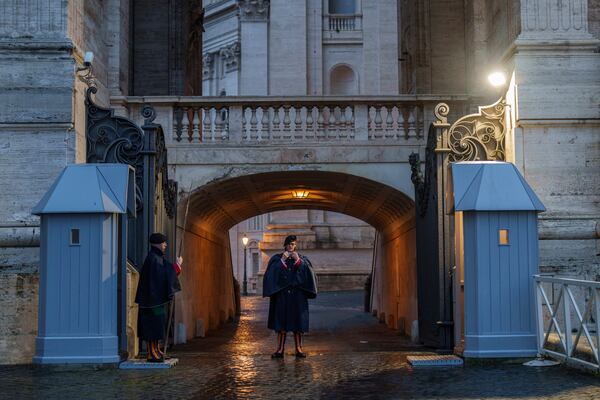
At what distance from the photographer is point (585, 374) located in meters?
9.90

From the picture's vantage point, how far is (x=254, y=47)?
51.0 meters

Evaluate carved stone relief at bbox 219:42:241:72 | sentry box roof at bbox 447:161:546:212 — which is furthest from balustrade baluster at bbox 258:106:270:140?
carved stone relief at bbox 219:42:241:72

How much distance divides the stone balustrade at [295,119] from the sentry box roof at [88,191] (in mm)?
Answer: 6309

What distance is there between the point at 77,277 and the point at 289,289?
3.09 m

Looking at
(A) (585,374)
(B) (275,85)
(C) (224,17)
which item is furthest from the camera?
(C) (224,17)

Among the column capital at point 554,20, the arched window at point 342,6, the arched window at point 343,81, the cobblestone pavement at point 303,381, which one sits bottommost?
the cobblestone pavement at point 303,381

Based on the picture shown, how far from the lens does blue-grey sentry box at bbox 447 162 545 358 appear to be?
11.4m

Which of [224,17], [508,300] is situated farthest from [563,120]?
[224,17]

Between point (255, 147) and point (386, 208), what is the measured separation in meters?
4.33

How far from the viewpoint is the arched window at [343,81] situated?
5191 centimetres

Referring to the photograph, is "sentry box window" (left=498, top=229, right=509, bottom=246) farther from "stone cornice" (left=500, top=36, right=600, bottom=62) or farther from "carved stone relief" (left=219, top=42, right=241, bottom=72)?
"carved stone relief" (left=219, top=42, right=241, bottom=72)

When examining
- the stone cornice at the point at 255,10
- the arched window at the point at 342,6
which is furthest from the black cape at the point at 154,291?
the arched window at the point at 342,6

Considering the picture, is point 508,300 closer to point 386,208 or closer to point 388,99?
point 388,99

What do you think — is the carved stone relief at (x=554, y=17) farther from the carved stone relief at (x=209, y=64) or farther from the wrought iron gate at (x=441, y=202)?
the carved stone relief at (x=209, y=64)
